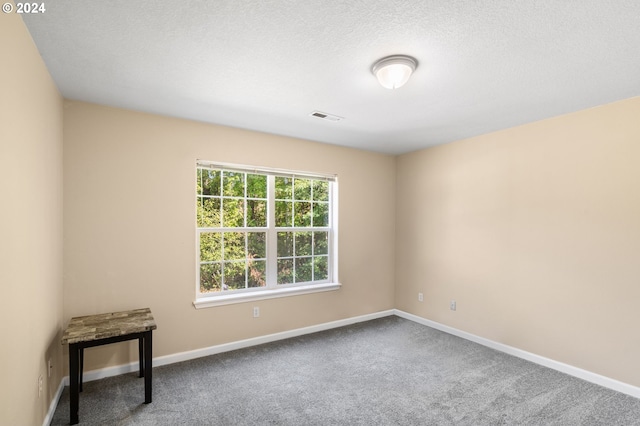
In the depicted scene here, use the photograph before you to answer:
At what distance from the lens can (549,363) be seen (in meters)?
3.17

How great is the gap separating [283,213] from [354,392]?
2.18 m

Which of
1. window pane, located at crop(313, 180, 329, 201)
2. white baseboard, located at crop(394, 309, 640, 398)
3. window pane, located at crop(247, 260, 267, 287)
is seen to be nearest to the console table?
window pane, located at crop(247, 260, 267, 287)

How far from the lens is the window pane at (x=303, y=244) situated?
4.23 m

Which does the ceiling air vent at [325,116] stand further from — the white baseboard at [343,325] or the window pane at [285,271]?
the white baseboard at [343,325]

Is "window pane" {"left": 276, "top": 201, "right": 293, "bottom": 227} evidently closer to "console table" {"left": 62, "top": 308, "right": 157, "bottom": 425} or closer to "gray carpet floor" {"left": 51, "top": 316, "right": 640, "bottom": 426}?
"gray carpet floor" {"left": 51, "top": 316, "right": 640, "bottom": 426}

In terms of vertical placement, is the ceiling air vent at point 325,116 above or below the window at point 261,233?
above

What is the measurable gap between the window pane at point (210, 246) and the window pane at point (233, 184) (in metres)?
0.49

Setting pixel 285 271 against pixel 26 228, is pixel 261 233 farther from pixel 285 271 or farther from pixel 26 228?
pixel 26 228

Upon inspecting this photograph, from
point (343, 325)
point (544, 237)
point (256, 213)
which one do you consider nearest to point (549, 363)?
point (544, 237)

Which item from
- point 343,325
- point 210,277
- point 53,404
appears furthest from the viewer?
point 343,325

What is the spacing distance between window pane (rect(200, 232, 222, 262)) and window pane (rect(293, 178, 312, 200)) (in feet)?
3.70

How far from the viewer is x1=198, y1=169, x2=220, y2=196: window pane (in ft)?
11.6

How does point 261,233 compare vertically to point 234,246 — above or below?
above

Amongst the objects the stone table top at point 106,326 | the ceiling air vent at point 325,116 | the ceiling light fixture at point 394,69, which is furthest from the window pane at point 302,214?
the ceiling light fixture at point 394,69
